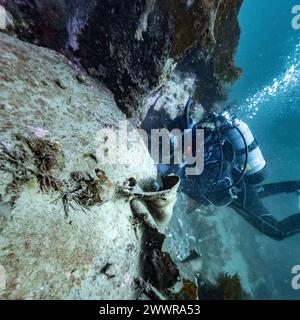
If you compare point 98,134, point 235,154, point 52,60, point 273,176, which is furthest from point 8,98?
point 273,176

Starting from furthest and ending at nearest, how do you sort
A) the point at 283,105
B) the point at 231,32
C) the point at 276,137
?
the point at 276,137
the point at 283,105
the point at 231,32

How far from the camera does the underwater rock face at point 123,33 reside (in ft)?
10.7

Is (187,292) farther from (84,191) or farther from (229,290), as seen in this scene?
(229,290)

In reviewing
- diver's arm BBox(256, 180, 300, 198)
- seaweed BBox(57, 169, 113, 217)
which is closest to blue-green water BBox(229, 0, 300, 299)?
diver's arm BBox(256, 180, 300, 198)

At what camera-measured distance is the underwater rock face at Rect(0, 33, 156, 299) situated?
162cm

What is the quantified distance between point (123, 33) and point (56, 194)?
237 cm

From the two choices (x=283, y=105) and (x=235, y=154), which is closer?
(x=235, y=154)

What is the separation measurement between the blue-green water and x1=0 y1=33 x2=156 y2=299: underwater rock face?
1046 inches

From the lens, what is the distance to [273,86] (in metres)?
41.5

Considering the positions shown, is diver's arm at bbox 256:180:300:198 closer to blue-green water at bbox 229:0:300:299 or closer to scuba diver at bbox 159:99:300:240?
scuba diver at bbox 159:99:300:240

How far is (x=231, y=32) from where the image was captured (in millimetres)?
6902

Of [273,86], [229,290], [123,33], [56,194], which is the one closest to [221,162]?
[229,290]

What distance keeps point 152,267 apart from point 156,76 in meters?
2.36
